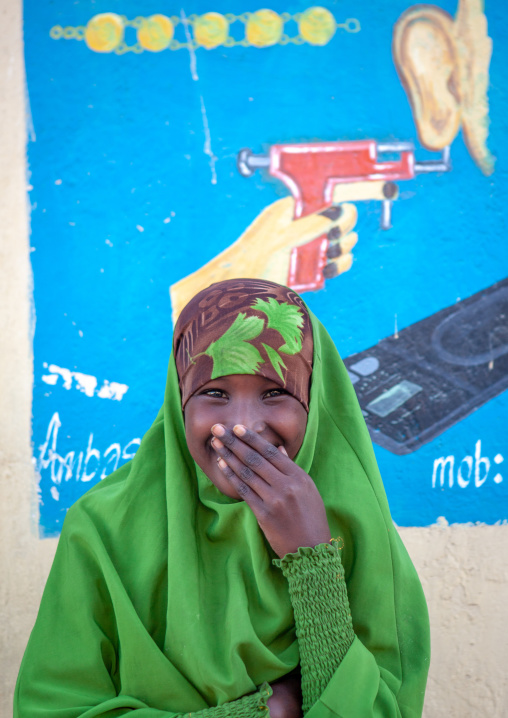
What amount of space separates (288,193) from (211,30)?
2.72 feet

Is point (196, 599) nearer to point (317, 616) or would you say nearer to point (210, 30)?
point (317, 616)

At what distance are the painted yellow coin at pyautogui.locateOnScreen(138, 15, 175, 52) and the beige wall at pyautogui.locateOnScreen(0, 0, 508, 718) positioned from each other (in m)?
0.57

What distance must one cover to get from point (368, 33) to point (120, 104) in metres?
1.18

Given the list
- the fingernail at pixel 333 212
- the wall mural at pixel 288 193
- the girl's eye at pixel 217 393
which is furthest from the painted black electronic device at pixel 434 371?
the girl's eye at pixel 217 393

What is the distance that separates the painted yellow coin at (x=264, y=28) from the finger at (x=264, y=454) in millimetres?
2372

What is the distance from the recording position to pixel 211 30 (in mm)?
3350

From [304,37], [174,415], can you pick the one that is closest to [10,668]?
[174,415]

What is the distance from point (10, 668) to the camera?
312cm

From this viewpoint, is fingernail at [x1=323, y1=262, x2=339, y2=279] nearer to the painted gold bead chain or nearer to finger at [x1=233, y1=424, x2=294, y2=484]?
the painted gold bead chain

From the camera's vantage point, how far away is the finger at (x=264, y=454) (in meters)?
1.58

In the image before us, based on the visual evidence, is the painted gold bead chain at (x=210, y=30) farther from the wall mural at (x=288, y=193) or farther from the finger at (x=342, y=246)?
the finger at (x=342, y=246)

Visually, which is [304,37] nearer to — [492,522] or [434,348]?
[434,348]

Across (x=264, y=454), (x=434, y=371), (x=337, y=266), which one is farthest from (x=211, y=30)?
(x=264, y=454)

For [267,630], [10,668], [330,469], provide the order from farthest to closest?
[10,668] → [330,469] → [267,630]
